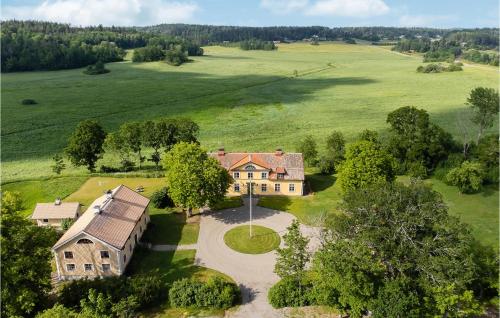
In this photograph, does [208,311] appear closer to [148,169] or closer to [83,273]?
[83,273]

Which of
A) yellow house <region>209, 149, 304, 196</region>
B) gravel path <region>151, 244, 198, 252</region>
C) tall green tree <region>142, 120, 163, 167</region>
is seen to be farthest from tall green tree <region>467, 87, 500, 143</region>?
gravel path <region>151, 244, 198, 252</region>

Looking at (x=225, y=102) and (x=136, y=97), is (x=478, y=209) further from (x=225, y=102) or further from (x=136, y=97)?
(x=136, y=97)

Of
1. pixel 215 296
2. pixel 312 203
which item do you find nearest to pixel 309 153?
pixel 312 203

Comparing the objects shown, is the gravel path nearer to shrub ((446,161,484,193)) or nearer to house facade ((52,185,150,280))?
house facade ((52,185,150,280))

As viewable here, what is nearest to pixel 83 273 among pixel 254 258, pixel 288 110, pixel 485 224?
pixel 254 258

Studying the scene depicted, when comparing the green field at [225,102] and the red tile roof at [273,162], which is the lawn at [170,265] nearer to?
the red tile roof at [273,162]
